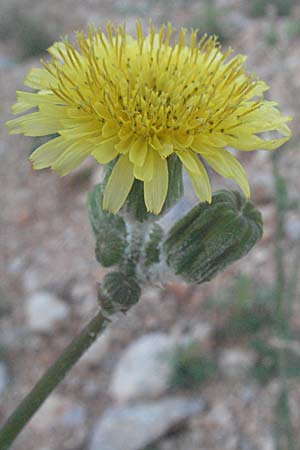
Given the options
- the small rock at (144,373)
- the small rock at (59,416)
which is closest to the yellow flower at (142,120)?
the small rock at (144,373)

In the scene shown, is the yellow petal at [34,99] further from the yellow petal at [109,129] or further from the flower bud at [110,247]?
the flower bud at [110,247]

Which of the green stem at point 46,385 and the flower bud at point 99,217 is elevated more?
the flower bud at point 99,217

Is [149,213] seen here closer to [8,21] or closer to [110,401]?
[110,401]

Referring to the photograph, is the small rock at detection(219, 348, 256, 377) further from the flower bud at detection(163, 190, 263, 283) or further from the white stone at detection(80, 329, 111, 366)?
the flower bud at detection(163, 190, 263, 283)

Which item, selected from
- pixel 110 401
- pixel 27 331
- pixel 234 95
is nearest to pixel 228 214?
pixel 234 95

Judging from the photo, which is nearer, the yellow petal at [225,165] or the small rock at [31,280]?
the yellow petal at [225,165]
